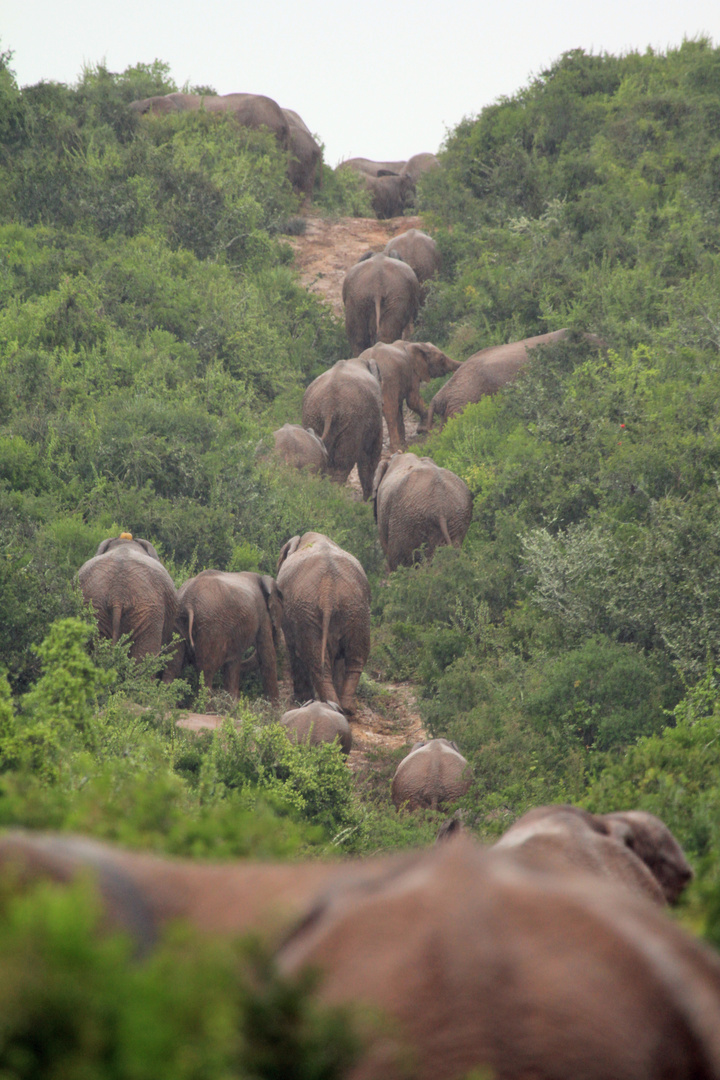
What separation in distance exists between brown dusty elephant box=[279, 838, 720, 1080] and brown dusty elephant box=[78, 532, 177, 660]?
8.63 metres

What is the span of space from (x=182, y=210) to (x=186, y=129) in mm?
3969

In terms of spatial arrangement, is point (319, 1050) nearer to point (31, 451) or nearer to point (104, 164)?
point (31, 451)

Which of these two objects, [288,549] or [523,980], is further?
[288,549]

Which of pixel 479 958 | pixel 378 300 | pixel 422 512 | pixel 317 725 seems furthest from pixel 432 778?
pixel 378 300

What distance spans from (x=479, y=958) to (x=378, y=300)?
20.1m

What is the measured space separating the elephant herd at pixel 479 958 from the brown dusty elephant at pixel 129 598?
27.4 feet

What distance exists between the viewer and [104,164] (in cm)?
2319

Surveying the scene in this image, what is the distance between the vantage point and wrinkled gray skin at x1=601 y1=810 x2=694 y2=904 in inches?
159

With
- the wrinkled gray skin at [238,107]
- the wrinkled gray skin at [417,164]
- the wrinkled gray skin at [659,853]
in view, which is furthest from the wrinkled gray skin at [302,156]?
the wrinkled gray skin at [659,853]

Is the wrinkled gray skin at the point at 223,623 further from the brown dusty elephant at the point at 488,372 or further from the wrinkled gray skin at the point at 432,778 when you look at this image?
the brown dusty elephant at the point at 488,372

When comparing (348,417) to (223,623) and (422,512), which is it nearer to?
(422,512)

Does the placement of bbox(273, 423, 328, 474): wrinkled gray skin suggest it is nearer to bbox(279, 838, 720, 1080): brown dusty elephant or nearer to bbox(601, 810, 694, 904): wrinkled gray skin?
bbox(601, 810, 694, 904): wrinkled gray skin

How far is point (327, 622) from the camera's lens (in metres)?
11.9

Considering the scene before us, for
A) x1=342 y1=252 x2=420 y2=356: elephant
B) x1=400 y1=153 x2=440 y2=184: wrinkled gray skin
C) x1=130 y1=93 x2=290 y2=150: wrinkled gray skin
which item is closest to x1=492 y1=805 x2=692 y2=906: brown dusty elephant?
x1=342 y1=252 x2=420 y2=356: elephant
